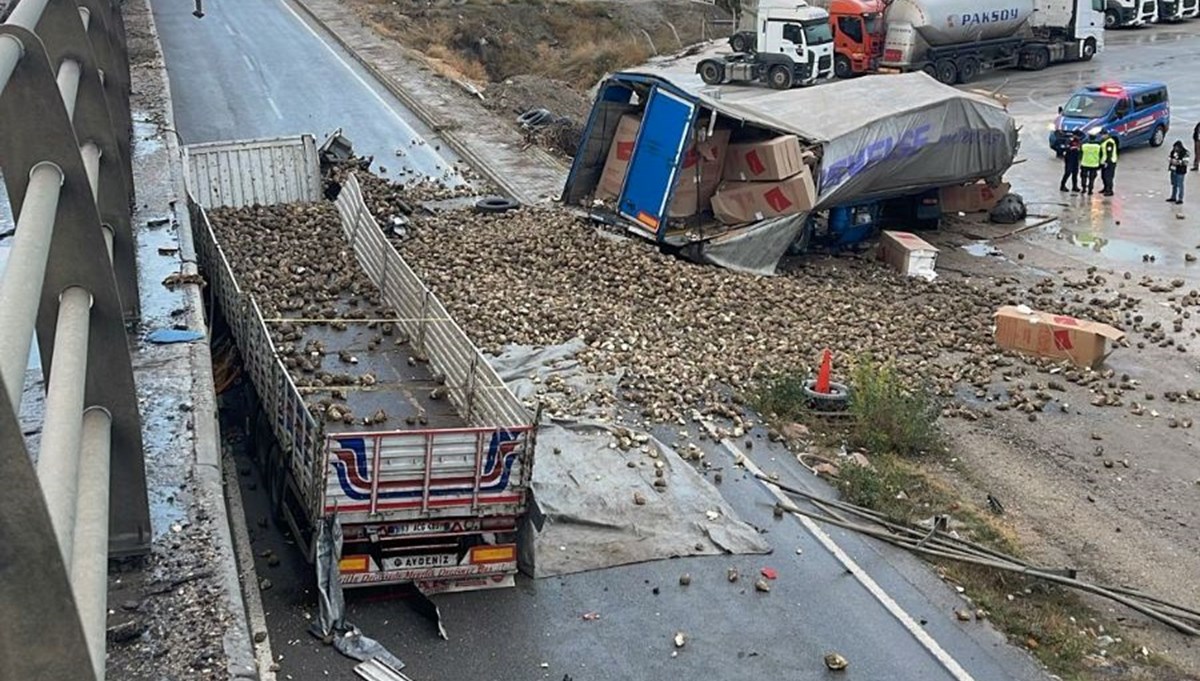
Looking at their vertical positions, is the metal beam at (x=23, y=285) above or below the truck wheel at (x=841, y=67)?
above

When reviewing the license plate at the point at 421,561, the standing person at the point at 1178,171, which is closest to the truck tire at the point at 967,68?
the standing person at the point at 1178,171

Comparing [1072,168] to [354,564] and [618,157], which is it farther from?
[354,564]

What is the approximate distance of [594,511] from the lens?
13.4 meters

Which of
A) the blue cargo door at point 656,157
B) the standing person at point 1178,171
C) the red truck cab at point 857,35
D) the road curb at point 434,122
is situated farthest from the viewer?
the red truck cab at point 857,35

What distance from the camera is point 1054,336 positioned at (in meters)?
19.1

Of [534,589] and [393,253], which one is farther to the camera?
[393,253]

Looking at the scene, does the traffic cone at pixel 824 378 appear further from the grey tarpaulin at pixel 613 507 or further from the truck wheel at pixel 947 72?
the truck wheel at pixel 947 72

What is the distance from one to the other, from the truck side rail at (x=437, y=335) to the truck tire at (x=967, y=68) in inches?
1198

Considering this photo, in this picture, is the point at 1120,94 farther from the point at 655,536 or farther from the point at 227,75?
the point at 655,536

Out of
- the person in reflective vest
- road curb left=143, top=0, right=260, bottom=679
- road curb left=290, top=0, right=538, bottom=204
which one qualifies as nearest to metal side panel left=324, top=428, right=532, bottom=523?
road curb left=143, top=0, right=260, bottom=679

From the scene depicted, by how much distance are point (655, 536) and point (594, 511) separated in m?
0.64

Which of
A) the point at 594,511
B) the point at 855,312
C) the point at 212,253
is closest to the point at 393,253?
the point at 212,253

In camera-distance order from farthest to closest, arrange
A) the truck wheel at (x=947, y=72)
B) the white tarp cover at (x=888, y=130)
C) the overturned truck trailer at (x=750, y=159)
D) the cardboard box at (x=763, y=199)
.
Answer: the truck wheel at (x=947, y=72) → the white tarp cover at (x=888, y=130) → the cardboard box at (x=763, y=199) → the overturned truck trailer at (x=750, y=159)

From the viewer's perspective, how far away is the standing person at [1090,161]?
3038 centimetres
